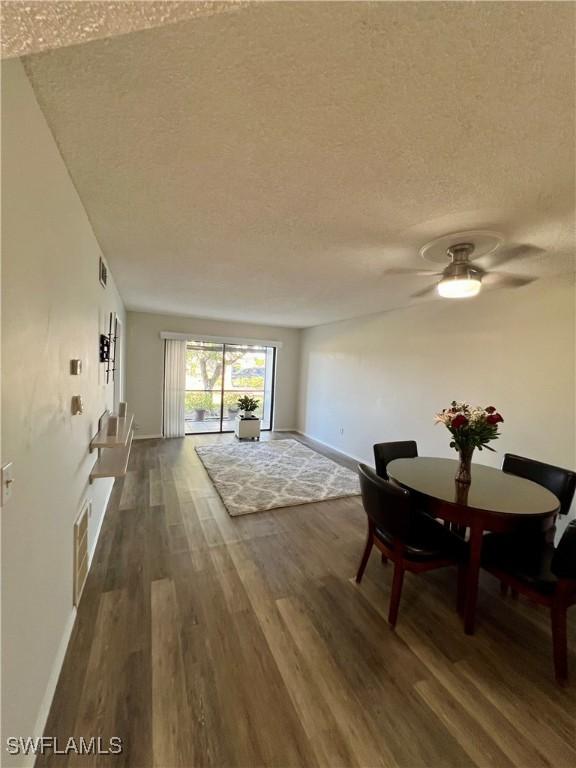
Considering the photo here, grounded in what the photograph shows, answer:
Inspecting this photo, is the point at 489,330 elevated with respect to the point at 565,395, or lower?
elevated

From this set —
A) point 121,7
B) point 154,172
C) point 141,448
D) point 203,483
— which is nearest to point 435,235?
point 154,172

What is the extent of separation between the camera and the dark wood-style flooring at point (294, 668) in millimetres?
1253

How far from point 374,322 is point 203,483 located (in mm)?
3514

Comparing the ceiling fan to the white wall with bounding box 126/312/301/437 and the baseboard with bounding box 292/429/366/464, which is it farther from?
the white wall with bounding box 126/312/301/437

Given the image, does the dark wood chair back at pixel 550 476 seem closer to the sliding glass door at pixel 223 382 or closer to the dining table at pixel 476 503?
the dining table at pixel 476 503

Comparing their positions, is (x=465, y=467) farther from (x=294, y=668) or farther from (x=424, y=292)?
(x=424, y=292)

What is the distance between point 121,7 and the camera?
0.67 metres

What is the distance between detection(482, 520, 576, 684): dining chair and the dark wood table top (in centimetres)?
25

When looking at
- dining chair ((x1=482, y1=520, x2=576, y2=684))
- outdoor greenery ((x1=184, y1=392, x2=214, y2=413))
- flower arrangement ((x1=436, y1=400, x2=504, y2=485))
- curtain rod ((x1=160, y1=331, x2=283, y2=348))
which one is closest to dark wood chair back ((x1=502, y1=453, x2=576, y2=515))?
dining chair ((x1=482, y1=520, x2=576, y2=684))

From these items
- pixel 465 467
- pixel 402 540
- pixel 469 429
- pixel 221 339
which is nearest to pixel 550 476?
pixel 465 467

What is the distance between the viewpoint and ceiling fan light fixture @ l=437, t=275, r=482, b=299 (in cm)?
209

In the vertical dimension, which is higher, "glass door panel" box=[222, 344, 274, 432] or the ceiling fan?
the ceiling fan

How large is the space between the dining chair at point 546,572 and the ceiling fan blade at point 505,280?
A: 216cm

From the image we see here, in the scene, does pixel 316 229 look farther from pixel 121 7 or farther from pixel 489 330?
pixel 489 330
